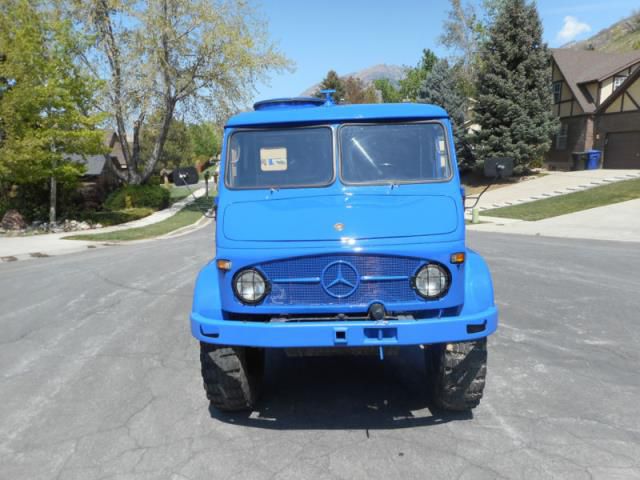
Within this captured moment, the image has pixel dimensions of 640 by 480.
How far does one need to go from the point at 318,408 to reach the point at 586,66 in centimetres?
3767

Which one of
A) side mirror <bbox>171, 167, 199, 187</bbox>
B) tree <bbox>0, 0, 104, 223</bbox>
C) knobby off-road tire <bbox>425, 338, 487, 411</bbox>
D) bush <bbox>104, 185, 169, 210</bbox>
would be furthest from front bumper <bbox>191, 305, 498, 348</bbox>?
bush <bbox>104, 185, 169, 210</bbox>

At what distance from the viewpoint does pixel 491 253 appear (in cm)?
1159

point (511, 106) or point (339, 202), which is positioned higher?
point (511, 106)

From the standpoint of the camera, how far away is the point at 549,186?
89.2ft

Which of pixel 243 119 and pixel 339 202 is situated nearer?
pixel 339 202

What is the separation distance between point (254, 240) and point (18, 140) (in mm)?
17166

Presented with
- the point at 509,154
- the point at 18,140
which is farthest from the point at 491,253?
the point at 509,154

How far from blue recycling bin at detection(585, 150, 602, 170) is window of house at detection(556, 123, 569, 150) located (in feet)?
10.3

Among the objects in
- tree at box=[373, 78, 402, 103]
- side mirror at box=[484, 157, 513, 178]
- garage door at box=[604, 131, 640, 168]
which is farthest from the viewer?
tree at box=[373, 78, 402, 103]

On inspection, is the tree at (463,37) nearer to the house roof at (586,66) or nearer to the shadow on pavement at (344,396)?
the house roof at (586,66)

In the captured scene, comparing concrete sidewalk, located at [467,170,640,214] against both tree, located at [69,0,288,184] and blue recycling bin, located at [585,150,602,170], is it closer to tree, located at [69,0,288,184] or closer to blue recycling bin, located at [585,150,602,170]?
blue recycling bin, located at [585,150,602,170]

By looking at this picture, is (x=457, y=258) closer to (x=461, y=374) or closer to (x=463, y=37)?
(x=461, y=374)

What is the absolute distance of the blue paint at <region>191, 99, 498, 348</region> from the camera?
3480 mm

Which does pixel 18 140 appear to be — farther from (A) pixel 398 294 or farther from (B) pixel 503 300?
(A) pixel 398 294
